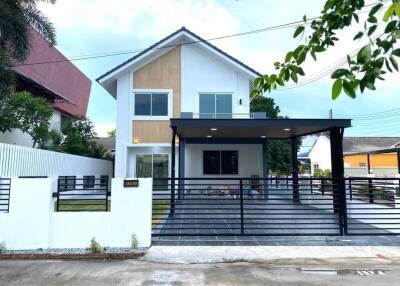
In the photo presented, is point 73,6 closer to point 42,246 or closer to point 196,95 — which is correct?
point 196,95

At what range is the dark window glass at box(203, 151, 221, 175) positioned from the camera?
17062 mm

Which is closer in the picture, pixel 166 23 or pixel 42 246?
pixel 42 246

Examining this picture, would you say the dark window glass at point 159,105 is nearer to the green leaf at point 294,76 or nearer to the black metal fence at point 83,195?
the black metal fence at point 83,195

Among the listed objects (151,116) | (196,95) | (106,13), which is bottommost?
(151,116)

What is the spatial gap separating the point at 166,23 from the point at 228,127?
790 cm

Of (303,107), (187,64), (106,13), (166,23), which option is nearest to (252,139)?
(187,64)

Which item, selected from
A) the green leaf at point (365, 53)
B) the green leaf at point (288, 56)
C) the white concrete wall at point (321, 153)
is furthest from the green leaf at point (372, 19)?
the white concrete wall at point (321, 153)

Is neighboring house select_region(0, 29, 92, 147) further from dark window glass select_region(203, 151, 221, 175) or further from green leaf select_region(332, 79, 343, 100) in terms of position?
green leaf select_region(332, 79, 343, 100)

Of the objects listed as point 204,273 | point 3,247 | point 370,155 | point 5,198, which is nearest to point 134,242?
point 204,273

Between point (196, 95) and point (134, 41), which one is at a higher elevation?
point (134, 41)

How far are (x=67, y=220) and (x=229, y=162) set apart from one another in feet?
36.1

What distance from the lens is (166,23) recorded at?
56.2 ft

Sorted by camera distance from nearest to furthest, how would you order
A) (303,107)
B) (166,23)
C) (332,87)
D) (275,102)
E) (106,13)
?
(332,87) < (106,13) < (166,23) < (275,102) < (303,107)

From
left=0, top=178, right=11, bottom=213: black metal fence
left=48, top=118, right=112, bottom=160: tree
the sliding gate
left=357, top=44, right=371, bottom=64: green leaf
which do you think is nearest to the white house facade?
left=48, top=118, right=112, bottom=160: tree
